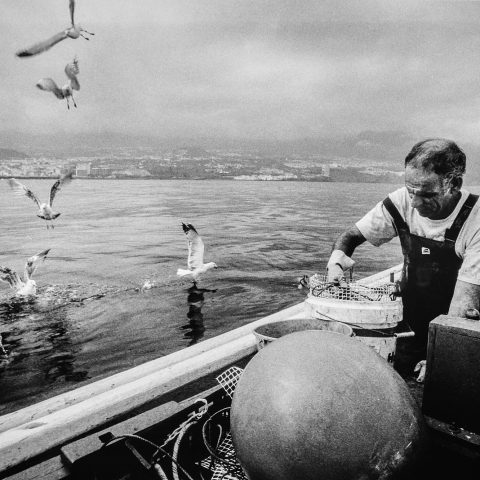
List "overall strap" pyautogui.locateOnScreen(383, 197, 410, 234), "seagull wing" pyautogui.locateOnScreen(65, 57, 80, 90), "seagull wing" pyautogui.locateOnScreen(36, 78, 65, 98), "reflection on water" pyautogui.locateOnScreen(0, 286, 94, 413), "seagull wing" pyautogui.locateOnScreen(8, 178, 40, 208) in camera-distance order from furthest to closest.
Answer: "seagull wing" pyautogui.locateOnScreen(8, 178, 40, 208)
"seagull wing" pyautogui.locateOnScreen(65, 57, 80, 90)
"seagull wing" pyautogui.locateOnScreen(36, 78, 65, 98)
"reflection on water" pyautogui.locateOnScreen(0, 286, 94, 413)
"overall strap" pyautogui.locateOnScreen(383, 197, 410, 234)

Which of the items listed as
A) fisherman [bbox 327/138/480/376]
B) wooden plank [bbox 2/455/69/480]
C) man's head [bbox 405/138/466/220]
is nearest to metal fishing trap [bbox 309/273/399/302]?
fisherman [bbox 327/138/480/376]

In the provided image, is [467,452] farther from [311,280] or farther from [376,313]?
[311,280]

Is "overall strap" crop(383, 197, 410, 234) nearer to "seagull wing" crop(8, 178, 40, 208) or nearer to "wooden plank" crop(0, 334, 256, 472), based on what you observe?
"wooden plank" crop(0, 334, 256, 472)

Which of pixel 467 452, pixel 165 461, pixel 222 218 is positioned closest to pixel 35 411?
pixel 165 461

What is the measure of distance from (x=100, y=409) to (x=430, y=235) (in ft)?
11.7

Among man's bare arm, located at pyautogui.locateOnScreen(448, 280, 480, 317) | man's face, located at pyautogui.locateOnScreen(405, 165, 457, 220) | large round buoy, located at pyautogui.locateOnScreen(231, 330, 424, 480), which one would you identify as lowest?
large round buoy, located at pyautogui.locateOnScreen(231, 330, 424, 480)

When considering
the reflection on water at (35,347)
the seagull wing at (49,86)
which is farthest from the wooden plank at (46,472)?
the seagull wing at (49,86)

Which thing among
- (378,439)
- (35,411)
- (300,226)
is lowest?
(300,226)

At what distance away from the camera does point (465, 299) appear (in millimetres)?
3162

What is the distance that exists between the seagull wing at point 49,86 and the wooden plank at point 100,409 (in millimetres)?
8837

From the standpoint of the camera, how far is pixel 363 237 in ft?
14.8

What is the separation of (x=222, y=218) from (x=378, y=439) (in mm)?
36119

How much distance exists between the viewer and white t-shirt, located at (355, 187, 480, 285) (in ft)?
10.6

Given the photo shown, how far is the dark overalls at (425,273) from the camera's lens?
380 centimetres
